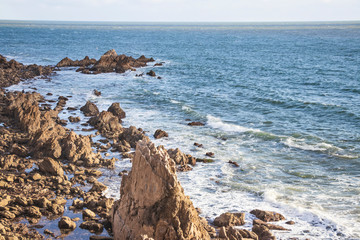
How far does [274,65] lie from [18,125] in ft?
190

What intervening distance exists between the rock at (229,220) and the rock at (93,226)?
16.9ft

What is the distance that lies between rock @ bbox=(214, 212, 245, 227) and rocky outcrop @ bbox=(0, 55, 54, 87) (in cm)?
4211

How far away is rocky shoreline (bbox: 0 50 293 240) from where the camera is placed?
12750 millimetres

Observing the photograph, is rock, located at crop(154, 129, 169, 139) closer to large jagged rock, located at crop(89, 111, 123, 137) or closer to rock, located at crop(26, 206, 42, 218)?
large jagged rock, located at crop(89, 111, 123, 137)

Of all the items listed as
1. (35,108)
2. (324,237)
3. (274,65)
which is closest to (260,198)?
(324,237)

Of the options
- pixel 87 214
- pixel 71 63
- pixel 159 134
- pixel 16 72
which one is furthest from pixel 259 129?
pixel 71 63

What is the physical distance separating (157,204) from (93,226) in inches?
162

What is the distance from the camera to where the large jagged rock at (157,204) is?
41.4ft

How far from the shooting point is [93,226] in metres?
15.5

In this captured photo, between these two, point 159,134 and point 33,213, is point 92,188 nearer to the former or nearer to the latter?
point 33,213

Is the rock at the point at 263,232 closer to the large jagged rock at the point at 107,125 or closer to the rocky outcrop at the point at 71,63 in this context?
the large jagged rock at the point at 107,125

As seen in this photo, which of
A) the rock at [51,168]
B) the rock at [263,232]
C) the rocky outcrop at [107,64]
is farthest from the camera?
the rocky outcrop at [107,64]

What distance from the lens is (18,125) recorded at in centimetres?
2988

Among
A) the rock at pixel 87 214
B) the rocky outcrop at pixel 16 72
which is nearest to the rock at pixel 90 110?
the rocky outcrop at pixel 16 72
